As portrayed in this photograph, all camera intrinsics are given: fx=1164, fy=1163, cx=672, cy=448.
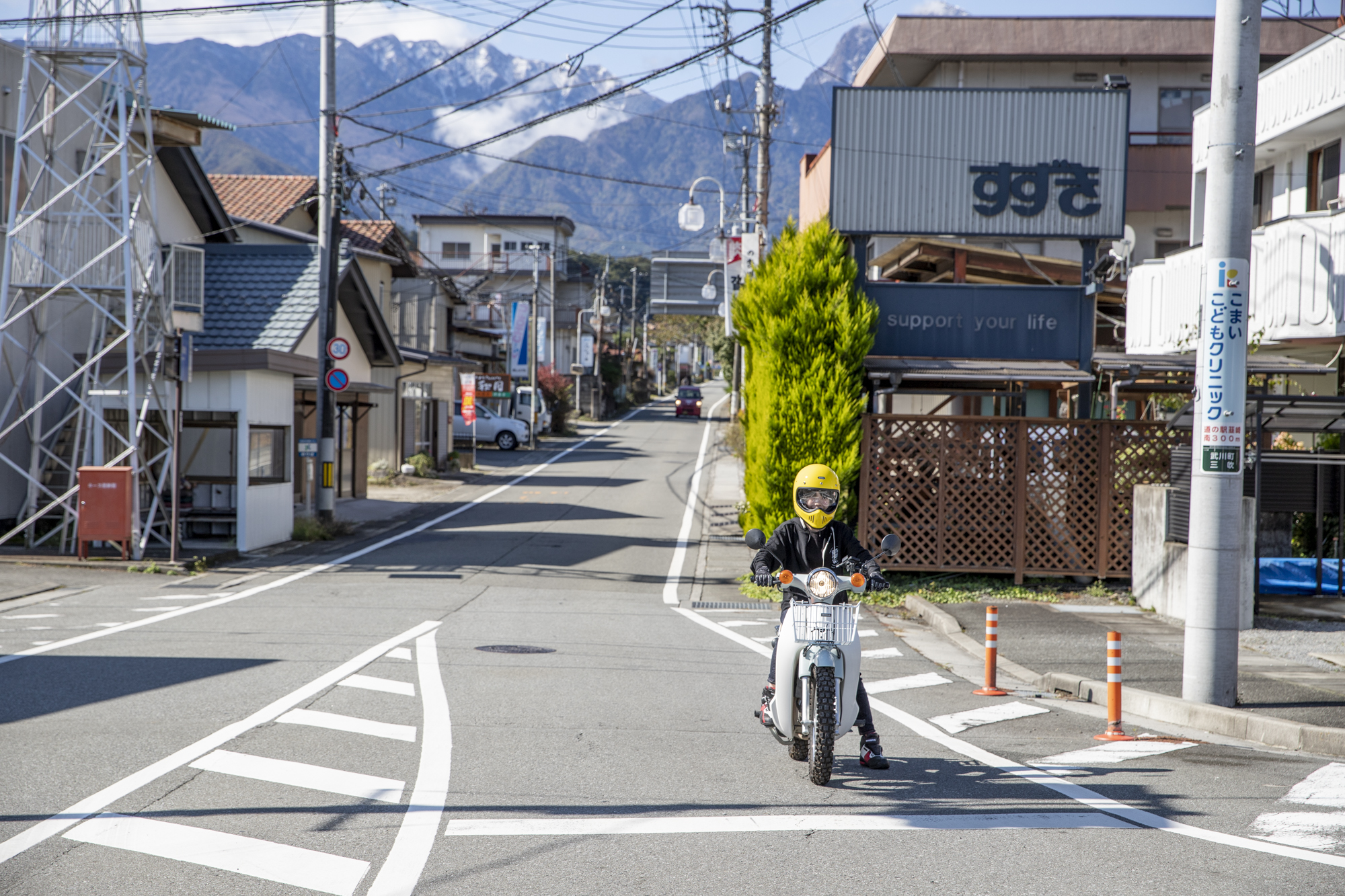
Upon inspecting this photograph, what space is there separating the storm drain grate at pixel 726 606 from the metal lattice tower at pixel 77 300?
8268mm

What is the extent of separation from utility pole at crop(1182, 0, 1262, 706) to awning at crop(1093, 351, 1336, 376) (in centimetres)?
583

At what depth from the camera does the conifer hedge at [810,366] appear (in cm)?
1527

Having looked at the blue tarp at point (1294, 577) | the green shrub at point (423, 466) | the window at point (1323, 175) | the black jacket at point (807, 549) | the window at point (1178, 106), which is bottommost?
the blue tarp at point (1294, 577)

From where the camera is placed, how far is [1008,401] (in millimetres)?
22484

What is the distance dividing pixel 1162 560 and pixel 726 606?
529 cm

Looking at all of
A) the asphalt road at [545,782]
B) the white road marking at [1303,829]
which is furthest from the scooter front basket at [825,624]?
the white road marking at [1303,829]

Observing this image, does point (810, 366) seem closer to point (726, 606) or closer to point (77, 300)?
point (726, 606)

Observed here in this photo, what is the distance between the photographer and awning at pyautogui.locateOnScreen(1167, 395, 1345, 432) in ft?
41.3

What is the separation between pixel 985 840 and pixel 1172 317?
48.6 ft

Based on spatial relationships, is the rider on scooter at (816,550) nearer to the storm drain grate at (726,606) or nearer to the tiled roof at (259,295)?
the storm drain grate at (726,606)

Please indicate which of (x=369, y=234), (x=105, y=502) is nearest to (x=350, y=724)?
(x=105, y=502)

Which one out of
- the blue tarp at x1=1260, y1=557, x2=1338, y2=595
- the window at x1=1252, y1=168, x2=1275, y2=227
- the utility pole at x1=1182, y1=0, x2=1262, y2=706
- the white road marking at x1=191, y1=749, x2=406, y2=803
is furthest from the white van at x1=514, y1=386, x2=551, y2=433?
the white road marking at x1=191, y1=749, x2=406, y2=803

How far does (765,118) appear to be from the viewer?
1182 inches

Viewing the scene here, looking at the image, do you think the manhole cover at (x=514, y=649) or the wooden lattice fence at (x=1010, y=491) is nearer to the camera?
the manhole cover at (x=514, y=649)
